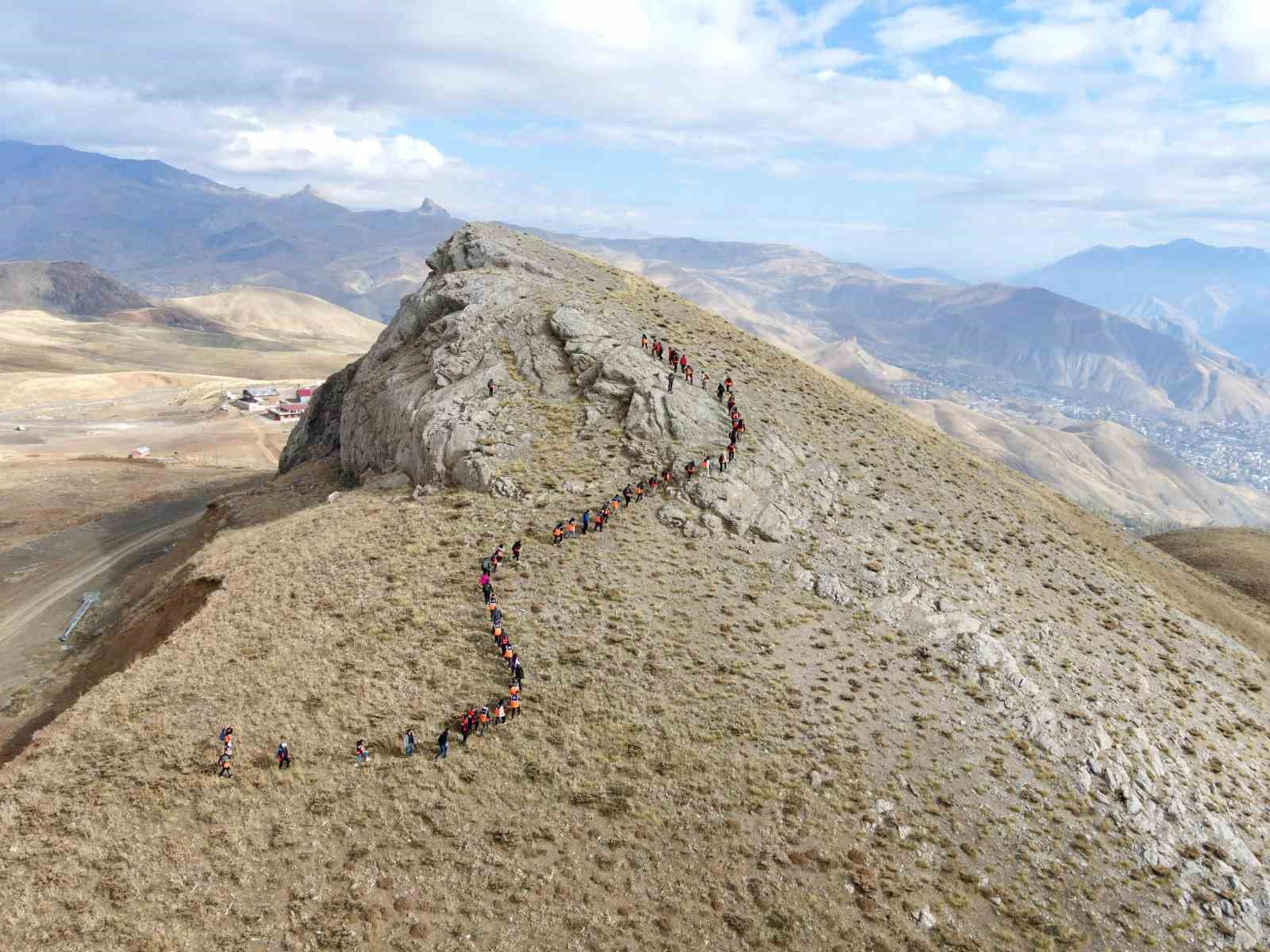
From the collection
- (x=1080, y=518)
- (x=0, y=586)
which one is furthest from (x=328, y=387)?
(x=1080, y=518)

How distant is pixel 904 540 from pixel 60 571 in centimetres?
6867

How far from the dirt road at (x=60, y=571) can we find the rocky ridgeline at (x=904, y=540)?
1647cm

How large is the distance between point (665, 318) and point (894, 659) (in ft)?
138

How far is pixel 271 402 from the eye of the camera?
547 ft

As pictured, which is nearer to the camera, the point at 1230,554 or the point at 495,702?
the point at 495,702

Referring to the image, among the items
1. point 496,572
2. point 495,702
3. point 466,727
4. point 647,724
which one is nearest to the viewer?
point 466,727

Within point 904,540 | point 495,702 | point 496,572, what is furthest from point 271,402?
point 904,540

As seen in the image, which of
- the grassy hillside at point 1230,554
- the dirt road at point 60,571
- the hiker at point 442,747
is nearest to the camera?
the hiker at point 442,747

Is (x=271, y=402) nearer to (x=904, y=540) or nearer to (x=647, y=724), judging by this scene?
(x=904, y=540)

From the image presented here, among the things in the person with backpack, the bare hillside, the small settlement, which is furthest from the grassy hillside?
the small settlement

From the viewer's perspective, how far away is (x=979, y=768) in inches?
1113

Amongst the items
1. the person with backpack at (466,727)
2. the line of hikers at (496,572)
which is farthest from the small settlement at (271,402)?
the person with backpack at (466,727)

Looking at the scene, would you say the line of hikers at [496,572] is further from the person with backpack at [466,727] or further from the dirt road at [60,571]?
the dirt road at [60,571]

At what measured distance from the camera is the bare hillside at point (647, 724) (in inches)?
866
